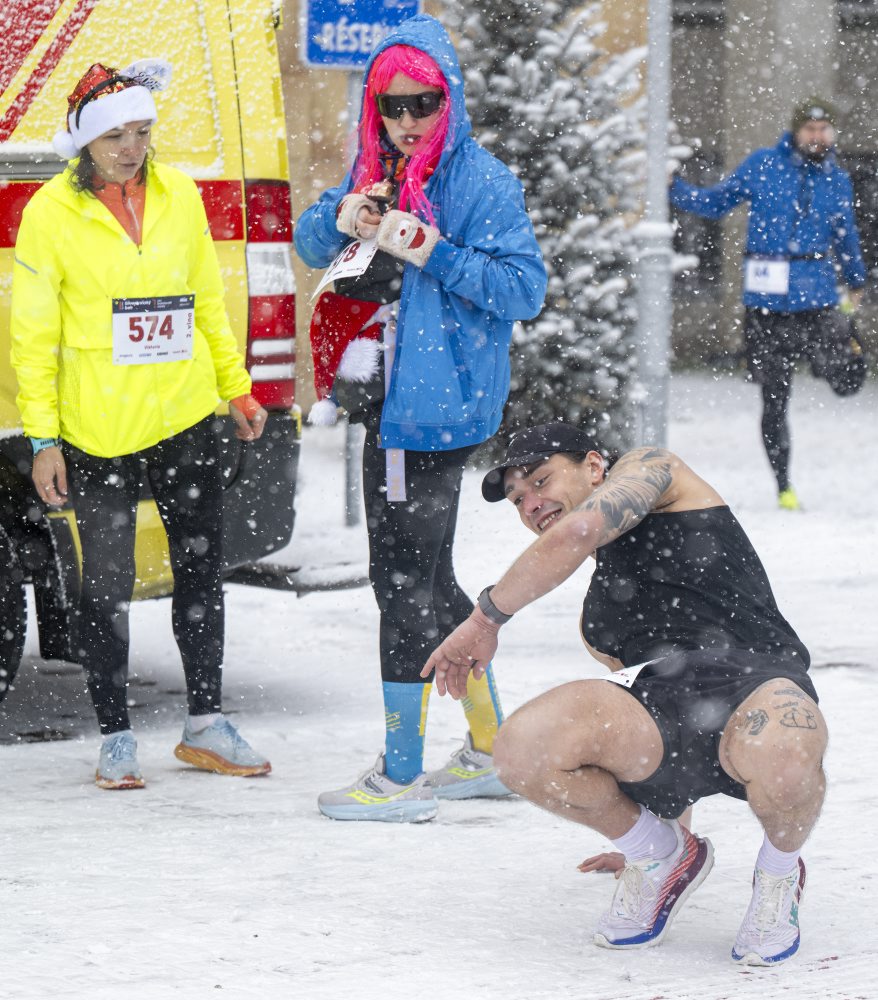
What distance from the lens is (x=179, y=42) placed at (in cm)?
509

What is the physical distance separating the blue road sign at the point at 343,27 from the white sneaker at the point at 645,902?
515 cm

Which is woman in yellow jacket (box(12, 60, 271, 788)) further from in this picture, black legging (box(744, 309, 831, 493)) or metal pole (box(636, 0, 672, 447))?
black legging (box(744, 309, 831, 493))

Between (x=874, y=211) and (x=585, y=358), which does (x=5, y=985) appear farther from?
(x=874, y=211)

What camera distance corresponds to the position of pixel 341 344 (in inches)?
178

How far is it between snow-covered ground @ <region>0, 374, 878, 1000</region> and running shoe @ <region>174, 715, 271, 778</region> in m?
0.04

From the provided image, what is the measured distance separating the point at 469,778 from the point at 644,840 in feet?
4.15

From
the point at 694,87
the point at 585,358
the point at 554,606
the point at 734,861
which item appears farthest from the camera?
the point at 694,87

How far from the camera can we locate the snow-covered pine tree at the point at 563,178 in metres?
10.8

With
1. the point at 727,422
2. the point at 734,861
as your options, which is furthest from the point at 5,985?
the point at 727,422

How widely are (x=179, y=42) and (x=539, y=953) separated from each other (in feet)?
9.25

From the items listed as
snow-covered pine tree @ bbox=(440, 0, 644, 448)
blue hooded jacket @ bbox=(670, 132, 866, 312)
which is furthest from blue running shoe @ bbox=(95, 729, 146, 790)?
snow-covered pine tree @ bbox=(440, 0, 644, 448)

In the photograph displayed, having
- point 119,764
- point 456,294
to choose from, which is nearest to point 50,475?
point 119,764

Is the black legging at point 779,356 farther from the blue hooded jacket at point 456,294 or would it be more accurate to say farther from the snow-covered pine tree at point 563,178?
the blue hooded jacket at point 456,294

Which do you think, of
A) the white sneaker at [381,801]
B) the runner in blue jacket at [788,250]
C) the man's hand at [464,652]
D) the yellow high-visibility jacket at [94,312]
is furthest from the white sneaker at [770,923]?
the runner in blue jacket at [788,250]
